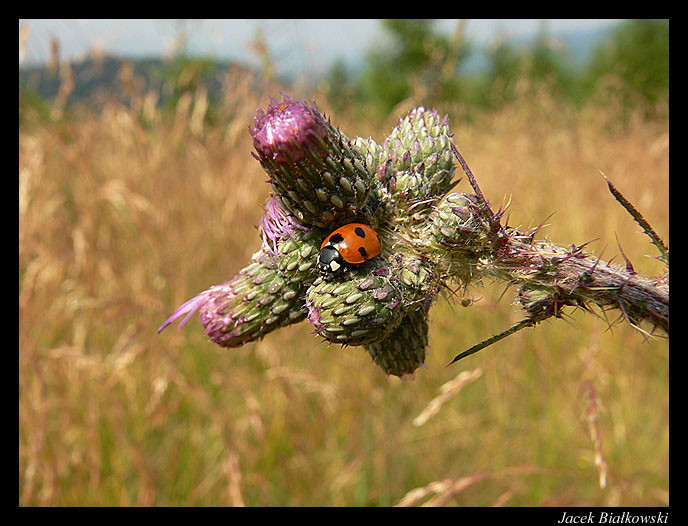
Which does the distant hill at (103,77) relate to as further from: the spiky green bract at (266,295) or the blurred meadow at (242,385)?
the spiky green bract at (266,295)

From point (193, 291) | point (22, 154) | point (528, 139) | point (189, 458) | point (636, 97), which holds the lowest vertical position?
point (189, 458)

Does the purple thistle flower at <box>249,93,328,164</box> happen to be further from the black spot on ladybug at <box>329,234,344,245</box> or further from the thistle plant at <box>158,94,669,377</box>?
the black spot on ladybug at <box>329,234,344,245</box>

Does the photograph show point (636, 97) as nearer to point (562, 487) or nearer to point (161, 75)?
point (562, 487)

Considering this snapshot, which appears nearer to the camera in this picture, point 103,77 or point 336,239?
point 336,239

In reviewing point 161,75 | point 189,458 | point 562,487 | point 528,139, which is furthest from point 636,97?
point 189,458

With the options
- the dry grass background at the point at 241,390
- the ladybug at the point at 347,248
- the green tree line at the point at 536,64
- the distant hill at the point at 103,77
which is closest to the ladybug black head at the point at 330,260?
the ladybug at the point at 347,248

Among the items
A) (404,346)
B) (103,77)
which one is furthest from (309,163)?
(103,77)

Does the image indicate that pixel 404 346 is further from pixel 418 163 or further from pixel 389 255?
pixel 418 163
